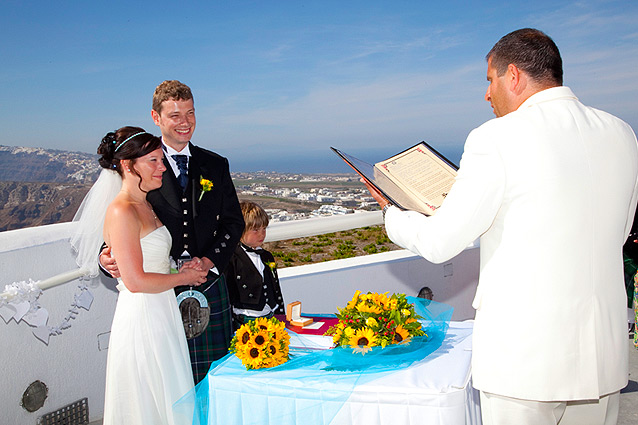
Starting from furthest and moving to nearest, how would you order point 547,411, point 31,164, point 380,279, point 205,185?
1. point 31,164
2. point 380,279
3. point 205,185
4. point 547,411

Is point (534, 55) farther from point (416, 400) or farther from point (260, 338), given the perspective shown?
point (260, 338)

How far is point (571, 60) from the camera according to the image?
224 ft

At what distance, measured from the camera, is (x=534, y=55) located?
1.51 metres

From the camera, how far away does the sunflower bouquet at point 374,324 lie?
2.04m

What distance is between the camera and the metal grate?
3082 mm

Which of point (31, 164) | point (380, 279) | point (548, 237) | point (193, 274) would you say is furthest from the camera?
point (31, 164)

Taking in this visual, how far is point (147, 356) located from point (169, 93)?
1194mm

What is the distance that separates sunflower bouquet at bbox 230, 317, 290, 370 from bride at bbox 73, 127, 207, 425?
504 mm

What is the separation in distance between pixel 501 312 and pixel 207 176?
168 centimetres

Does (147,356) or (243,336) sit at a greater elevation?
(243,336)

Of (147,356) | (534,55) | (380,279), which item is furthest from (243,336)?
(380,279)

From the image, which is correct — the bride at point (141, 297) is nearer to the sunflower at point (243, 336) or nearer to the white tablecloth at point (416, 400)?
the sunflower at point (243, 336)

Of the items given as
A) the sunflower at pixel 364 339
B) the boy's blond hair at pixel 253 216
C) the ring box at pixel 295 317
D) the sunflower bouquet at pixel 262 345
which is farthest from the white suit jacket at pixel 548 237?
the boy's blond hair at pixel 253 216

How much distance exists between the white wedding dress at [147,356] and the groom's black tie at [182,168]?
0.28 metres
